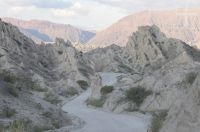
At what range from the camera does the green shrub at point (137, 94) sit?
52.2 m

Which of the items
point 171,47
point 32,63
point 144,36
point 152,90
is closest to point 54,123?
point 152,90

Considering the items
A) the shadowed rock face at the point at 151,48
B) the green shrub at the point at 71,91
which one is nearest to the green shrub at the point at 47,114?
the green shrub at the point at 71,91

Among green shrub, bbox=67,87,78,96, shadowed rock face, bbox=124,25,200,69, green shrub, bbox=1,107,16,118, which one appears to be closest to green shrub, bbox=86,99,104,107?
green shrub, bbox=67,87,78,96

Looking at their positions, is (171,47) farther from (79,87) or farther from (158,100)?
(158,100)

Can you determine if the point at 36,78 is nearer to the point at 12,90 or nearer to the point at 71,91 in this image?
the point at 71,91

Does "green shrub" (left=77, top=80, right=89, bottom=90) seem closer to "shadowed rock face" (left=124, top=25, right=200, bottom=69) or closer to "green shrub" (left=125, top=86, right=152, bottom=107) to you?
"shadowed rock face" (left=124, top=25, right=200, bottom=69)

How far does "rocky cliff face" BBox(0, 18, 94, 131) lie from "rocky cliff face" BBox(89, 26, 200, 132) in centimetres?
743

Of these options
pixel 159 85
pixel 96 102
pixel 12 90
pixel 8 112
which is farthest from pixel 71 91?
pixel 8 112

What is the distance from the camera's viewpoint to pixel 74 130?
1190 inches

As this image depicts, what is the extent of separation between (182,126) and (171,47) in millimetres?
111092

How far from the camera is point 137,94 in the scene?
5412 cm

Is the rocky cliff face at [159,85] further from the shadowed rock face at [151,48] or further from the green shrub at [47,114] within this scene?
the green shrub at [47,114]

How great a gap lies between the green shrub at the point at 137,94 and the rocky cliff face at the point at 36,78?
8.38m

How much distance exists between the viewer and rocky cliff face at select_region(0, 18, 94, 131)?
30344mm
